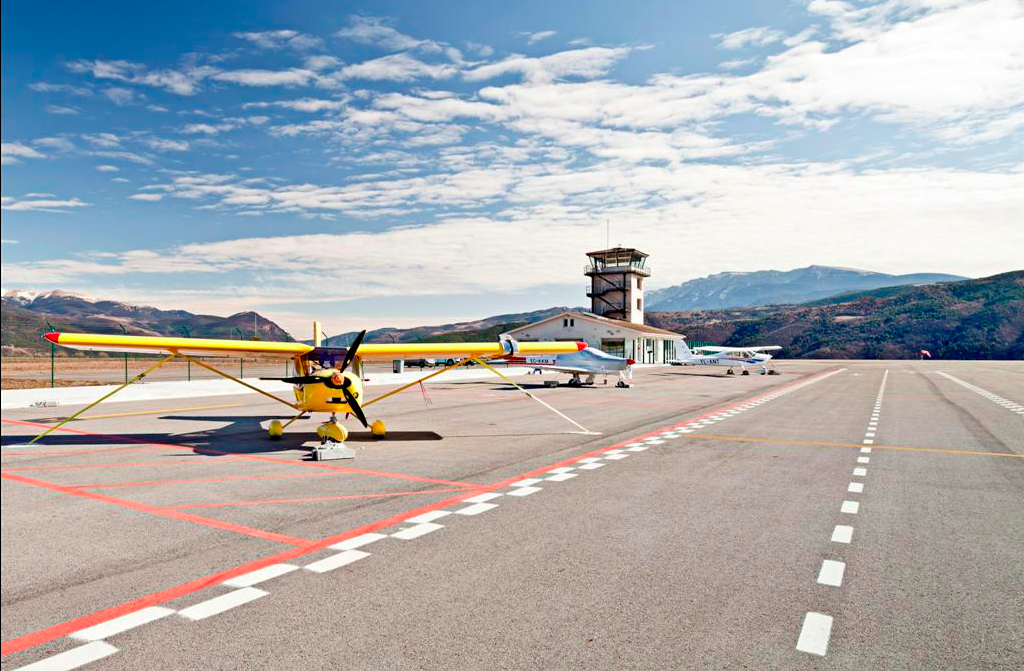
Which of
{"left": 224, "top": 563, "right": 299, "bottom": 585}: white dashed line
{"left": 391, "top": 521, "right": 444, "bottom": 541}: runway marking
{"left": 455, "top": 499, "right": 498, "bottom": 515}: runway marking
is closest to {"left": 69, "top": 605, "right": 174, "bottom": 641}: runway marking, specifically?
{"left": 224, "top": 563, "right": 299, "bottom": 585}: white dashed line

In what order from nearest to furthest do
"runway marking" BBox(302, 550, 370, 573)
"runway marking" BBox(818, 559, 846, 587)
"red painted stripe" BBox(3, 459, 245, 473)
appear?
"runway marking" BBox(818, 559, 846, 587)
"runway marking" BBox(302, 550, 370, 573)
"red painted stripe" BBox(3, 459, 245, 473)

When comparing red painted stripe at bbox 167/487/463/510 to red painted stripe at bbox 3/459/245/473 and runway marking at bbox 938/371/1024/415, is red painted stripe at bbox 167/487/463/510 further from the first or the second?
runway marking at bbox 938/371/1024/415

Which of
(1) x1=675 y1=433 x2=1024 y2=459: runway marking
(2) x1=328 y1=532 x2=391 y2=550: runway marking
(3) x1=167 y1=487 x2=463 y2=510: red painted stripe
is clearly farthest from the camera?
(1) x1=675 y1=433 x2=1024 y2=459: runway marking

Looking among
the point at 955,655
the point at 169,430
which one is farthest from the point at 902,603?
the point at 169,430

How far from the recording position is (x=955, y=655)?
4.54m

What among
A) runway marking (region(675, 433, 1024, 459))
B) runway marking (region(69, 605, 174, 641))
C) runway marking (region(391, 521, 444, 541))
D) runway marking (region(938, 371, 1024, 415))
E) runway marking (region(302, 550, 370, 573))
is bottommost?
runway marking (region(938, 371, 1024, 415))

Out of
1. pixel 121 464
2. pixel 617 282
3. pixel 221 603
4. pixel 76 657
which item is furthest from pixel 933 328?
pixel 76 657

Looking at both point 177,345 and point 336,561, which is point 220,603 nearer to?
point 336,561

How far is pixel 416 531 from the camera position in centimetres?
761

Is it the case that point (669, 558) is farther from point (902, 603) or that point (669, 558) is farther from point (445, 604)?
point (445, 604)

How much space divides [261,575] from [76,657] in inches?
73.7

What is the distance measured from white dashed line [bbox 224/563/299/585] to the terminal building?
69.2m

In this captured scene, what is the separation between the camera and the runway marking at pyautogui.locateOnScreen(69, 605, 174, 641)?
461 cm

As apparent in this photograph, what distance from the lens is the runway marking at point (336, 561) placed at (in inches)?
246
